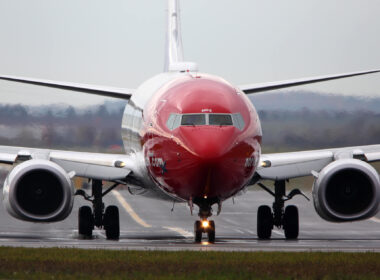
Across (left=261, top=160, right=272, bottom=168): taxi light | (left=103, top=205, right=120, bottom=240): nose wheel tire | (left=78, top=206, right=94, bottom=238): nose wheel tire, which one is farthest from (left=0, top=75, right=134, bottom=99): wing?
(left=261, top=160, right=272, bottom=168): taxi light

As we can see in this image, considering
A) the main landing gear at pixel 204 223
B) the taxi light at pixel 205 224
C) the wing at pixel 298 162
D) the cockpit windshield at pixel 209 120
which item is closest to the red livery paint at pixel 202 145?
the cockpit windshield at pixel 209 120

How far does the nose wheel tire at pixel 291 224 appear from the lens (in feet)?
88.8

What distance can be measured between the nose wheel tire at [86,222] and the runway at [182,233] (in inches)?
13.3

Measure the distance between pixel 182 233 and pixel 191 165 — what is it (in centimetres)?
719

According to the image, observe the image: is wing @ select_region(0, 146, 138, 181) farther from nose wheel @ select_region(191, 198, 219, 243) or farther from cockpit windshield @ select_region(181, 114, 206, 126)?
cockpit windshield @ select_region(181, 114, 206, 126)

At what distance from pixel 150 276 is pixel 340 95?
Result: 25.0 meters

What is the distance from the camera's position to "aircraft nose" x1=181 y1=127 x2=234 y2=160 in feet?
70.4

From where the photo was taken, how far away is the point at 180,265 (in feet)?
53.9

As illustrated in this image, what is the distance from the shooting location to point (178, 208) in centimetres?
4097

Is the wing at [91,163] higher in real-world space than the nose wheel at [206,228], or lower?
higher

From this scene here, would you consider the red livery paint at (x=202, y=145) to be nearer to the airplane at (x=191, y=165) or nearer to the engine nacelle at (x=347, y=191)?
the airplane at (x=191, y=165)

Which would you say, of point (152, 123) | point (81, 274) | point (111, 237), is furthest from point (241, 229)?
point (81, 274)

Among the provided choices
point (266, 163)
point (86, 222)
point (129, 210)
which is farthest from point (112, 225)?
point (129, 210)

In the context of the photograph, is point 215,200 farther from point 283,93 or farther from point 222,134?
point 283,93
